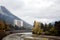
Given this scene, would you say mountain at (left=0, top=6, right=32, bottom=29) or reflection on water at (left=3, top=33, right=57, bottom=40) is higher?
mountain at (left=0, top=6, right=32, bottom=29)

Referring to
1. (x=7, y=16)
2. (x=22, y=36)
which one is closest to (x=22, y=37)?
(x=22, y=36)

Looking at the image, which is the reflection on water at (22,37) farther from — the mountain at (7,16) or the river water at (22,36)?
the mountain at (7,16)

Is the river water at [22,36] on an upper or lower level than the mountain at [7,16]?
lower

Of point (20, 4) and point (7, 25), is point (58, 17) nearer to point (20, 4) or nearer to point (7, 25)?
point (20, 4)

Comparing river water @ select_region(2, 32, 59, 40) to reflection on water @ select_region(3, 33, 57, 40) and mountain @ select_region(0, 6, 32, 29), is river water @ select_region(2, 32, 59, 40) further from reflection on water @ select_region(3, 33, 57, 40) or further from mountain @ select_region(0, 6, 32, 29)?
mountain @ select_region(0, 6, 32, 29)

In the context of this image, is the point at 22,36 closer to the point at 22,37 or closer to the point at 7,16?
the point at 22,37

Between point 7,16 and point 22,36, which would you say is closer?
point 7,16

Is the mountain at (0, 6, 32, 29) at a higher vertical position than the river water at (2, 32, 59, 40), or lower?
higher

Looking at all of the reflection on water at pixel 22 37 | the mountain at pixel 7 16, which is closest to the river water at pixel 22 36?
the reflection on water at pixel 22 37

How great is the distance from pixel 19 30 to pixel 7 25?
1.40ft

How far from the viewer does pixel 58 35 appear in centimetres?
396

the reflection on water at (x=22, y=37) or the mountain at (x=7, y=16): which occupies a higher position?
the mountain at (x=7, y=16)

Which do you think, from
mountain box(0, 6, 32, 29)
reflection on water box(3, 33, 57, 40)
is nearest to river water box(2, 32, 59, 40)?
reflection on water box(3, 33, 57, 40)

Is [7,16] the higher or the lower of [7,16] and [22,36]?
the higher
